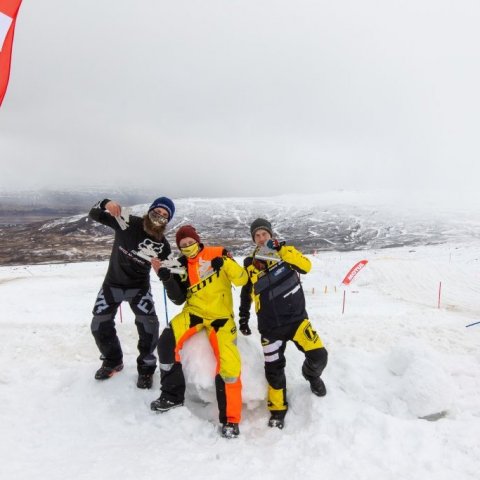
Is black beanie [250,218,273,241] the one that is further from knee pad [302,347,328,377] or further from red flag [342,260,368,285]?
red flag [342,260,368,285]

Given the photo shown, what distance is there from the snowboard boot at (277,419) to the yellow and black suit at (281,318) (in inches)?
2.7

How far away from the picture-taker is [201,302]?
476 centimetres

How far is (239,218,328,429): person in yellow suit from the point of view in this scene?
15.3 feet

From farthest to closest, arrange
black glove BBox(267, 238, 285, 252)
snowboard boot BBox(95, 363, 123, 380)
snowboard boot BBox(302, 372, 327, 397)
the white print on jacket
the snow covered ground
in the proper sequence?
snowboard boot BBox(95, 363, 123, 380) → the white print on jacket → black glove BBox(267, 238, 285, 252) → snowboard boot BBox(302, 372, 327, 397) → the snow covered ground

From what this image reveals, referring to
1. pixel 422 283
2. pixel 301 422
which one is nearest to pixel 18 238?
pixel 422 283

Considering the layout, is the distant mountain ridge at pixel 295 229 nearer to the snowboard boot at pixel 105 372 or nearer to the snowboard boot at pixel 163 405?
the snowboard boot at pixel 105 372

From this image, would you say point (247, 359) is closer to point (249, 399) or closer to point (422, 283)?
point (249, 399)

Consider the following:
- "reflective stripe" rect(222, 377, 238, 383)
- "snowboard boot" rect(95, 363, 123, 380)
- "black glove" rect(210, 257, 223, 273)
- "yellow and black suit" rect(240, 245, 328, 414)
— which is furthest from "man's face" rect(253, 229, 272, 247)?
"snowboard boot" rect(95, 363, 123, 380)

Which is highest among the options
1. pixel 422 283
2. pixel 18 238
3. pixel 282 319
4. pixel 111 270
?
pixel 111 270

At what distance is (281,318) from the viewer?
15.5 ft

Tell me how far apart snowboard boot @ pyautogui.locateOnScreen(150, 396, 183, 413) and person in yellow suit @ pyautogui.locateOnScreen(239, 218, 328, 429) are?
124 cm

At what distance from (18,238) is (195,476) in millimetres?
132909

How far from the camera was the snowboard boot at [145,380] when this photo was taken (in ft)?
16.5

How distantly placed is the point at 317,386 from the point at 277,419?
686 mm
